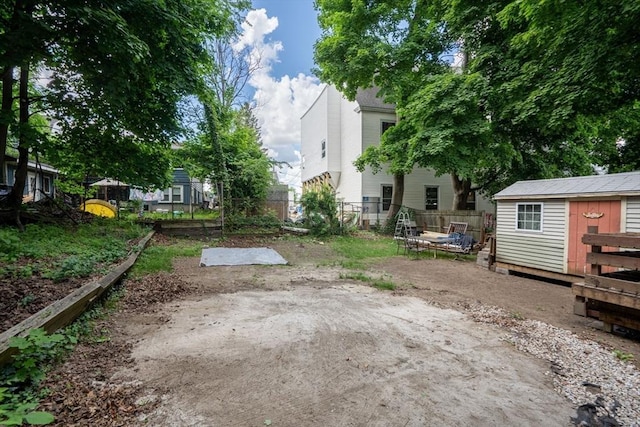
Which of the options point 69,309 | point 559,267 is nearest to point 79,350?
point 69,309

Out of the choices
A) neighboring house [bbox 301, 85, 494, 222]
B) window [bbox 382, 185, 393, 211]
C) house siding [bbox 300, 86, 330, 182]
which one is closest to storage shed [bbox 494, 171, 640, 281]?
neighboring house [bbox 301, 85, 494, 222]

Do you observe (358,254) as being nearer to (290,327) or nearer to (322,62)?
(290,327)

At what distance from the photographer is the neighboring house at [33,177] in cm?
1464

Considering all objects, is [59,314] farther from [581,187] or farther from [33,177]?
[33,177]

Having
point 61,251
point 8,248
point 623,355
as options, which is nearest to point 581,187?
point 623,355

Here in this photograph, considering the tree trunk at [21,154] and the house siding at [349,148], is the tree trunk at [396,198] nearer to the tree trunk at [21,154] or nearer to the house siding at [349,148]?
the house siding at [349,148]

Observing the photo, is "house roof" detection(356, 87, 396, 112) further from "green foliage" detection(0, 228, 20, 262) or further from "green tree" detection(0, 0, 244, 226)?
"green foliage" detection(0, 228, 20, 262)

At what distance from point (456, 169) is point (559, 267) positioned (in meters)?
5.66

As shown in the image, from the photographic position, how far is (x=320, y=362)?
304 centimetres

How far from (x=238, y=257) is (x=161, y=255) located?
2.06 m

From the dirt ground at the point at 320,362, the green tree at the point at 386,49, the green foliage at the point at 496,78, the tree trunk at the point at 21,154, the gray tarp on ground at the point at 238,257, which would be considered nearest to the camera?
the dirt ground at the point at 320,362

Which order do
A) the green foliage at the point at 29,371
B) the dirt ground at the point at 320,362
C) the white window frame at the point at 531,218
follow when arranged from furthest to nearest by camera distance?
the white window frame at the point at 531,218
the dirt ground at the point at 320,362
the green foliage at the point at 29,371

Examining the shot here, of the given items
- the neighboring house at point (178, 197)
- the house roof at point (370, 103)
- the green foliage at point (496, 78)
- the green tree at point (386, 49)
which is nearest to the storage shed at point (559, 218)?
the green foliage at point (496, 78)

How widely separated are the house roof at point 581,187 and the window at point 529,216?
271 mm
